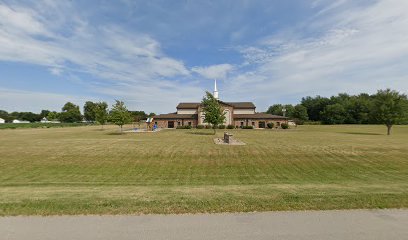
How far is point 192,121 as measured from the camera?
59500 millimetres

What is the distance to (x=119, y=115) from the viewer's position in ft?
123

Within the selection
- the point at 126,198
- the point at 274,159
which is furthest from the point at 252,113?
the point at 126,198

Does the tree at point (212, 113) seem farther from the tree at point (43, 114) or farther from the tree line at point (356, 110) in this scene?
the tree at point (43, 114)

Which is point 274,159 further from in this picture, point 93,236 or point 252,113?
point 252,113

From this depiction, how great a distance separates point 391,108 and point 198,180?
40.4 metres

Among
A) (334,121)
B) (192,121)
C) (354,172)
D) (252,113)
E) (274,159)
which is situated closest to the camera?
(354,172)

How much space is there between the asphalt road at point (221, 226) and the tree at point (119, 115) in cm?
3453

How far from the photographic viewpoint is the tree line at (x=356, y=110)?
36.3 meters

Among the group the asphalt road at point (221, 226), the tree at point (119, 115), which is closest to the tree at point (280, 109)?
the tree at point (119, 115)

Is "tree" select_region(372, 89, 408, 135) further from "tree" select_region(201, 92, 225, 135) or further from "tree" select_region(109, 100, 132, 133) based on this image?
"tree" select_region(109, 100, 132, 133)

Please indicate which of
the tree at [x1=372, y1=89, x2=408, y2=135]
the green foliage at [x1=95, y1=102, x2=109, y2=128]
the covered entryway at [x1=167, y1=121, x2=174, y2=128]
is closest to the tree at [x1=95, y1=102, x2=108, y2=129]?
the green foliage at [x1=95, y1=102, x2=109, y2=128]

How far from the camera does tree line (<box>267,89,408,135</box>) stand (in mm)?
36312

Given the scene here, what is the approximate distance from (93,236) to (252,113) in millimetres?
61750

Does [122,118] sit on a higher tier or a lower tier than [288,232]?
higher
